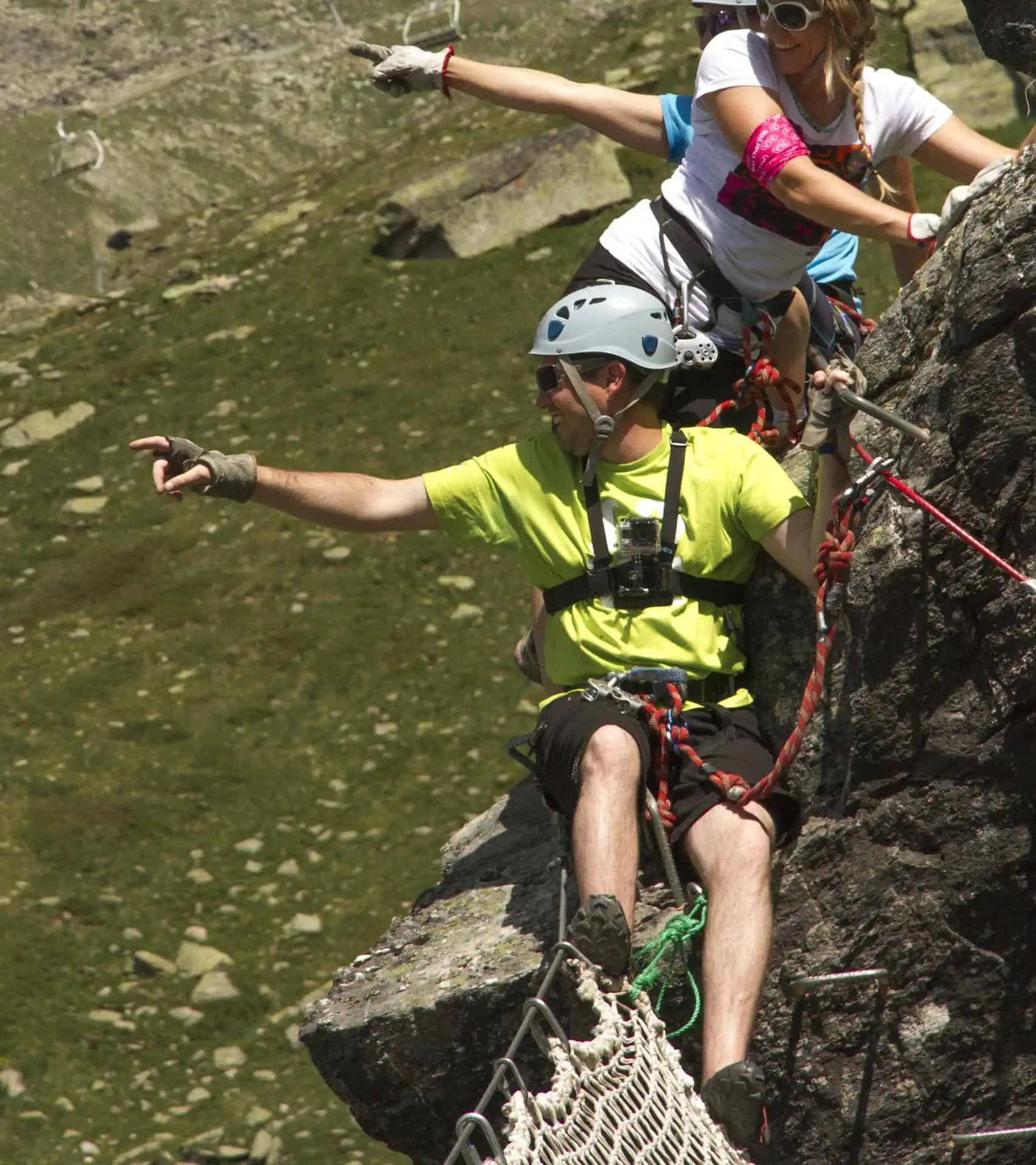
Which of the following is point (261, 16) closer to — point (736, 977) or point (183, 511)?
point (183, 511)

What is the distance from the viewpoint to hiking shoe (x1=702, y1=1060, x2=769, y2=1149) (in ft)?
18.5

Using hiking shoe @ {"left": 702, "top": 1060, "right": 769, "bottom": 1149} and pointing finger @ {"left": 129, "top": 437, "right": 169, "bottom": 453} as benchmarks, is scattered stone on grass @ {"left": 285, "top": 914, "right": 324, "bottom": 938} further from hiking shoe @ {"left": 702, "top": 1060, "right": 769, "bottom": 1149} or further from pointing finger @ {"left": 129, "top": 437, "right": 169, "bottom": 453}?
hiking shoe @ {"left": 702, "top": 1060, "right": 769, "bottom": 1149}

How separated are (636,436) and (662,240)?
39.8 inches

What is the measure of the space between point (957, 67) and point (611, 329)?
14.4 metres

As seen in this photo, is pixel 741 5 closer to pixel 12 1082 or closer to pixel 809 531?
pixel 809 531

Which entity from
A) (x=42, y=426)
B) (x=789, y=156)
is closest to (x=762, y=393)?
(x=789, y=156)

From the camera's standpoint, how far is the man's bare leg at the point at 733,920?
230 inches

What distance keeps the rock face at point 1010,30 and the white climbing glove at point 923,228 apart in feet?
3.03

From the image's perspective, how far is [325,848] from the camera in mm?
11594

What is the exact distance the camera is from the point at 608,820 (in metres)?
6.02

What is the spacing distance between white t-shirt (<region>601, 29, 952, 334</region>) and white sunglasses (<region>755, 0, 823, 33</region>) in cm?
18

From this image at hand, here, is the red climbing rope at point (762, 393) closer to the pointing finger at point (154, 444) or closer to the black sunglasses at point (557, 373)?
the black sunglasses at point (557, 373)

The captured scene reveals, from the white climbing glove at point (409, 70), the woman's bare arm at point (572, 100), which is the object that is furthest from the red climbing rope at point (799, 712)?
the white climbing glove at point (409, 70)

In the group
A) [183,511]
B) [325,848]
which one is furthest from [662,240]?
[183,511]
